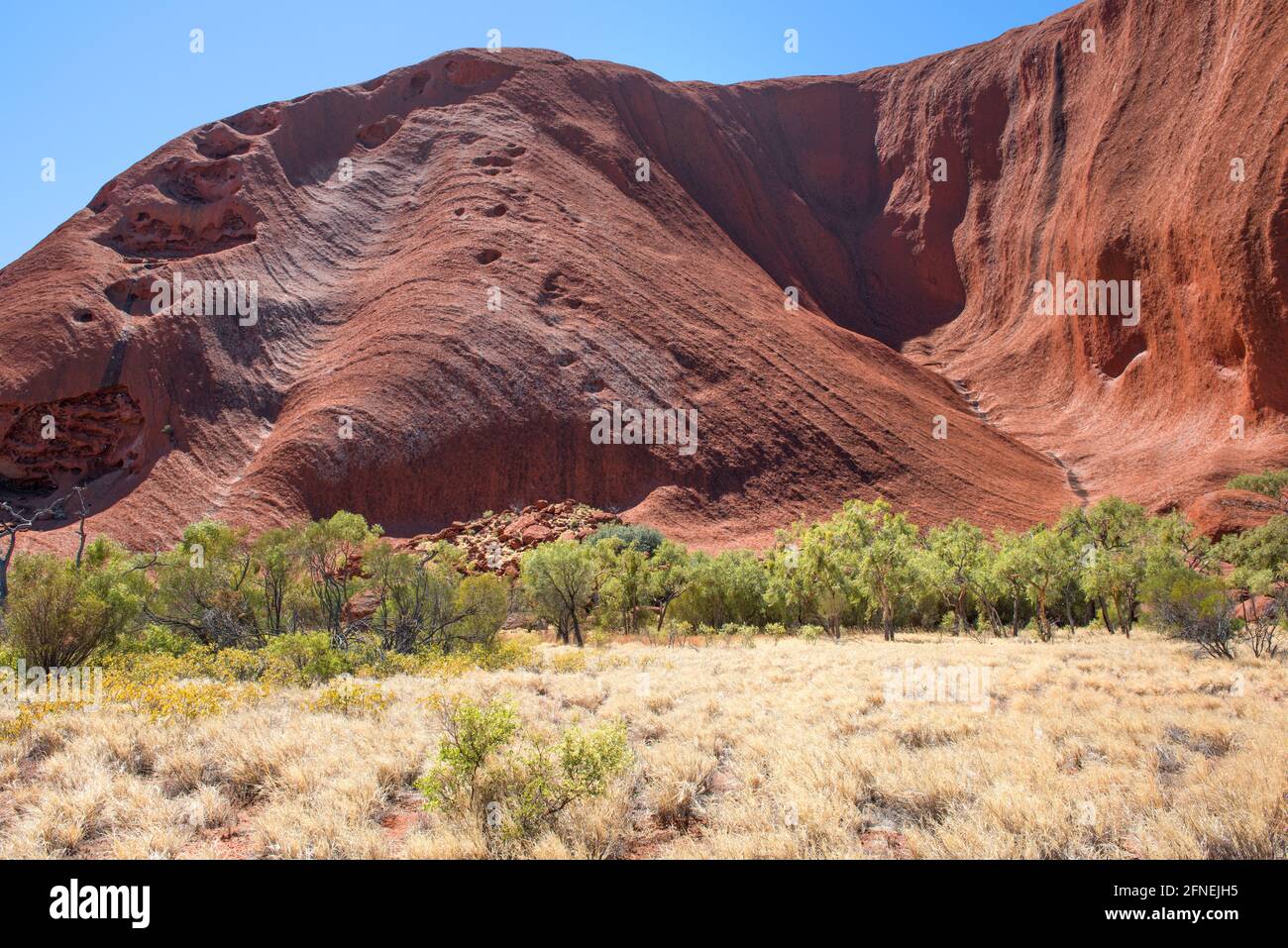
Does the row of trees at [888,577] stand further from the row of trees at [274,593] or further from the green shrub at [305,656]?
the green shrub at [305,656]

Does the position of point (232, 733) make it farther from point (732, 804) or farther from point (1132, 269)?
point (1132, 269)

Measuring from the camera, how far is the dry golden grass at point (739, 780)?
4.06 metres

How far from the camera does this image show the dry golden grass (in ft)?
13.3

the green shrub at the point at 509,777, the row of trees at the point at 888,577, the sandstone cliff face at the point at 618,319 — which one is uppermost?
the sandstone cliff face at the point at 618,319

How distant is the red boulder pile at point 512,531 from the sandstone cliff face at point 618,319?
1491 millimetres

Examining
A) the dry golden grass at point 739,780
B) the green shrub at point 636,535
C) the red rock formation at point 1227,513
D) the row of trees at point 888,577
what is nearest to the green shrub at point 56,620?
the dry golden grass at point 739,780

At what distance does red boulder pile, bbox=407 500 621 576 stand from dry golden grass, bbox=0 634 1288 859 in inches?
942

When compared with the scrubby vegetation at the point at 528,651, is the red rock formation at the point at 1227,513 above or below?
above

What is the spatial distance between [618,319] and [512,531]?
15634 millimetres

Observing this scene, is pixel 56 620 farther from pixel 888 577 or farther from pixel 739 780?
pixel 888 577

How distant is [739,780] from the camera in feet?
18.2

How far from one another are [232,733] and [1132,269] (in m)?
55.1

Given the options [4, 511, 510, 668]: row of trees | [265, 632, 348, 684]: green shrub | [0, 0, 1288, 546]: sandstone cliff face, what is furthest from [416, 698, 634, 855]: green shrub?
[0, 0, 1288, 546]: sandstone cliff face

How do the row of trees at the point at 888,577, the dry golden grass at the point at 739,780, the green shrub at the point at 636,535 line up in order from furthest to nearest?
the green shrub at the point at 636,535 → the row of trees at the point at 888,577 → the dry golden grass at the point at 739,780
